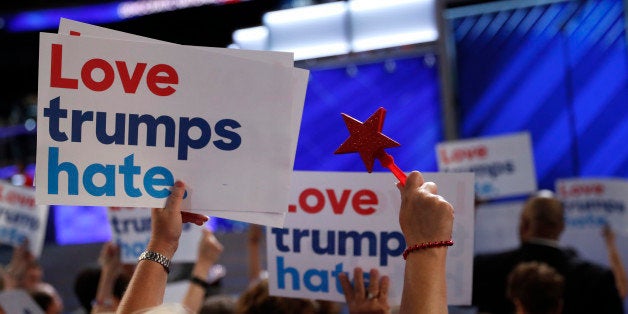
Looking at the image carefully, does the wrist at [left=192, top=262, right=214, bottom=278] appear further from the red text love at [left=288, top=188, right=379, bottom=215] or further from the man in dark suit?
the man in dark suit

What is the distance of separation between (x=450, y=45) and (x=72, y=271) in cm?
390

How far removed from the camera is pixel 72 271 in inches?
266

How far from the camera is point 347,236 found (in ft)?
7.55

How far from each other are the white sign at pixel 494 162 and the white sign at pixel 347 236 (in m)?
3.17

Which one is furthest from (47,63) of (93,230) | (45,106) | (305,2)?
(305,2)

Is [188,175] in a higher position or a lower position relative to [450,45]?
lower

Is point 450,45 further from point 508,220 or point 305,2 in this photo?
point 305,2

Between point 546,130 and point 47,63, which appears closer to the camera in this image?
point 47,63

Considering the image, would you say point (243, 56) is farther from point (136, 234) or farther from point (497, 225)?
point (497, 225)

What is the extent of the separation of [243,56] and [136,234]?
2.33 m

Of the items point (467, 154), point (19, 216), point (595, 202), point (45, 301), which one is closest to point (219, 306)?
point (45, 301)

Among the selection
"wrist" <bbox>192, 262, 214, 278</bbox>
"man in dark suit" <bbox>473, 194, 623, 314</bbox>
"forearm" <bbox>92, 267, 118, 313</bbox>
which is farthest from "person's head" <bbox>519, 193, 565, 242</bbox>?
"forearm" <bbox>92, 267, 118, 313</bbox>

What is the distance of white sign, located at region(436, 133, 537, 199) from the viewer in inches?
212

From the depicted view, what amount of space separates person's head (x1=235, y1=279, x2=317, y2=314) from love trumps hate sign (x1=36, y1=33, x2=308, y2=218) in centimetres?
66
